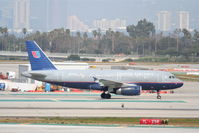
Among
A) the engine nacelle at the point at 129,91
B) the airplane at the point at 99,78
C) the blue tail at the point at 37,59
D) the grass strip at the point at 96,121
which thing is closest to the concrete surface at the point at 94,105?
the engine nacelle at the point at 129,91

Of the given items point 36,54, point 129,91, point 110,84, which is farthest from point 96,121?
point 36,54

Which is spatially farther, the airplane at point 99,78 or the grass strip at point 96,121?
the airplane at point 99,78

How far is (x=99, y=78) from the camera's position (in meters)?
61.1

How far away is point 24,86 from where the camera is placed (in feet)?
236

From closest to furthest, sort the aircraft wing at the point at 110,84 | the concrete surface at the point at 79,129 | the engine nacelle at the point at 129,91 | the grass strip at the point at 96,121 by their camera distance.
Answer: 1. the concrete surface at the point at 79,129
2. the grass strip at the point at 96,121
3. the engine nacelle at the point at 129,91
4. the aircraft wing at the point at 110,84

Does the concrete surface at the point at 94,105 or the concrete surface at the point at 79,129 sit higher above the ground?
the concrete surface at the point at 79,129

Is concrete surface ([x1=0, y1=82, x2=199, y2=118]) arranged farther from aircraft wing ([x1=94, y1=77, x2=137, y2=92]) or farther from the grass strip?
the grass strip

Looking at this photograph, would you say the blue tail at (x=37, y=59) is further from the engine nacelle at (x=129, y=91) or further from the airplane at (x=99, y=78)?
the engine nacelle at (x=129, y=91)

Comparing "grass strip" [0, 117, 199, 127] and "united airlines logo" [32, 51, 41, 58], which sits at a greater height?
"united airlines logo" [32, 51, 41, 58]

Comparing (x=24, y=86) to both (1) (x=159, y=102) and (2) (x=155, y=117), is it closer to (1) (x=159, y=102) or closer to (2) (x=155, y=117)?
(1) (x=159, y=102)

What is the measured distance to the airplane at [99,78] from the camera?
6031 centimetres

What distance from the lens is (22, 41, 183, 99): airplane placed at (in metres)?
60.3

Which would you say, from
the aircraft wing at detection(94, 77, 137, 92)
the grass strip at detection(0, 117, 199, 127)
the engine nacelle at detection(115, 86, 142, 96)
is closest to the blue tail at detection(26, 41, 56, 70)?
the aircraft wing at detection(94, 77, 137, 92)

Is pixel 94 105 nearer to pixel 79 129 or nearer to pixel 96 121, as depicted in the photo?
pixel 96 121
